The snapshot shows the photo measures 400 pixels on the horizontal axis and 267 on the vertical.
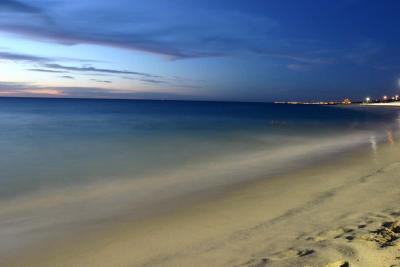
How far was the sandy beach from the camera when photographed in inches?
195

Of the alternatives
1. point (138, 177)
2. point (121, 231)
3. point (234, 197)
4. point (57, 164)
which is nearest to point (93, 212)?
point (121, 231)

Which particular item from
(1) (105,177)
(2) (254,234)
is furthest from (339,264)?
(1) (105,177)

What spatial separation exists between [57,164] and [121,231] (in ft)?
32.5

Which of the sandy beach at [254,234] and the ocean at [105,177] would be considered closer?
the sandy beach at [254,234]

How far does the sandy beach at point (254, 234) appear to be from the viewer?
496 cm

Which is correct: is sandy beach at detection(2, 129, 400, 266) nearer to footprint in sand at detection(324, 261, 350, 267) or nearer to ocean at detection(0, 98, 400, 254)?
footprint in sand at detection(324, 261, 350, 267)

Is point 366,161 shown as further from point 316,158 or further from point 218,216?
point 218,216

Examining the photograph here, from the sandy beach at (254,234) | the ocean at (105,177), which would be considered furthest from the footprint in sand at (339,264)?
the ocean at (105,177)

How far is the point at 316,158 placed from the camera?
15.8 meters

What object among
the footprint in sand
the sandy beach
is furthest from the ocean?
the footprint in sand

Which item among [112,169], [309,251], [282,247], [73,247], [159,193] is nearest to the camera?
[309,251]

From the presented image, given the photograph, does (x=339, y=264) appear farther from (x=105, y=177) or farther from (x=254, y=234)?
(x=105, y=177)

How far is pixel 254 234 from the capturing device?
6.07 metres

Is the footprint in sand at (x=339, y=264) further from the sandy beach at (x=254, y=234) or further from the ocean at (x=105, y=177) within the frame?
the ocean at (x=105, y=177)
